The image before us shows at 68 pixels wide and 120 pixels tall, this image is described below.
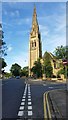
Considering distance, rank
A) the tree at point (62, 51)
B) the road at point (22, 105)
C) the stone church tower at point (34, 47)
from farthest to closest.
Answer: the stone church tower at point (34, 47) → the tree at point (62, 51) → the road at point (22, 105)

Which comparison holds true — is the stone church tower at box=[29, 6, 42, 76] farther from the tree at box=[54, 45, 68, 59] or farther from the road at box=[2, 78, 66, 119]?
the road at box=[2, 78, 66, 119]

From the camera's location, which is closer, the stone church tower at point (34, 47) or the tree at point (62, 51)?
the tree at point (62, 51)

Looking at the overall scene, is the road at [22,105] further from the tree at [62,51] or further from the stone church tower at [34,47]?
the stone church tower at [34,47]

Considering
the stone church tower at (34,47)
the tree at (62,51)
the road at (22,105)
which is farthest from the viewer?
the stone church tower at (34,47)

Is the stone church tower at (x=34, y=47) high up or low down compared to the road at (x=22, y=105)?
up

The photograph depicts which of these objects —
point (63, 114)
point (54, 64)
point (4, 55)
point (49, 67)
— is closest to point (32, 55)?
point (54, 64)

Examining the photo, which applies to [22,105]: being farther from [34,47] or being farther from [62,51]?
[34,47]

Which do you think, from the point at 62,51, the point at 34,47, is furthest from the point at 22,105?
the point at 34,47

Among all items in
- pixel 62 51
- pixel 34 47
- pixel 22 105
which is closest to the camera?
pixel 22 105

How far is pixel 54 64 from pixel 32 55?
4074 cm

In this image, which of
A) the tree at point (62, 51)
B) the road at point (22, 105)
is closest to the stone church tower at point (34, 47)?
the tree at point (62, 51)

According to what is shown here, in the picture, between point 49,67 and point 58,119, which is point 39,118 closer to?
point 58,119

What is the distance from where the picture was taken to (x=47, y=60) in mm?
139000

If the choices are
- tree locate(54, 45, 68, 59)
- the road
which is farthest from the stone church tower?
the road
